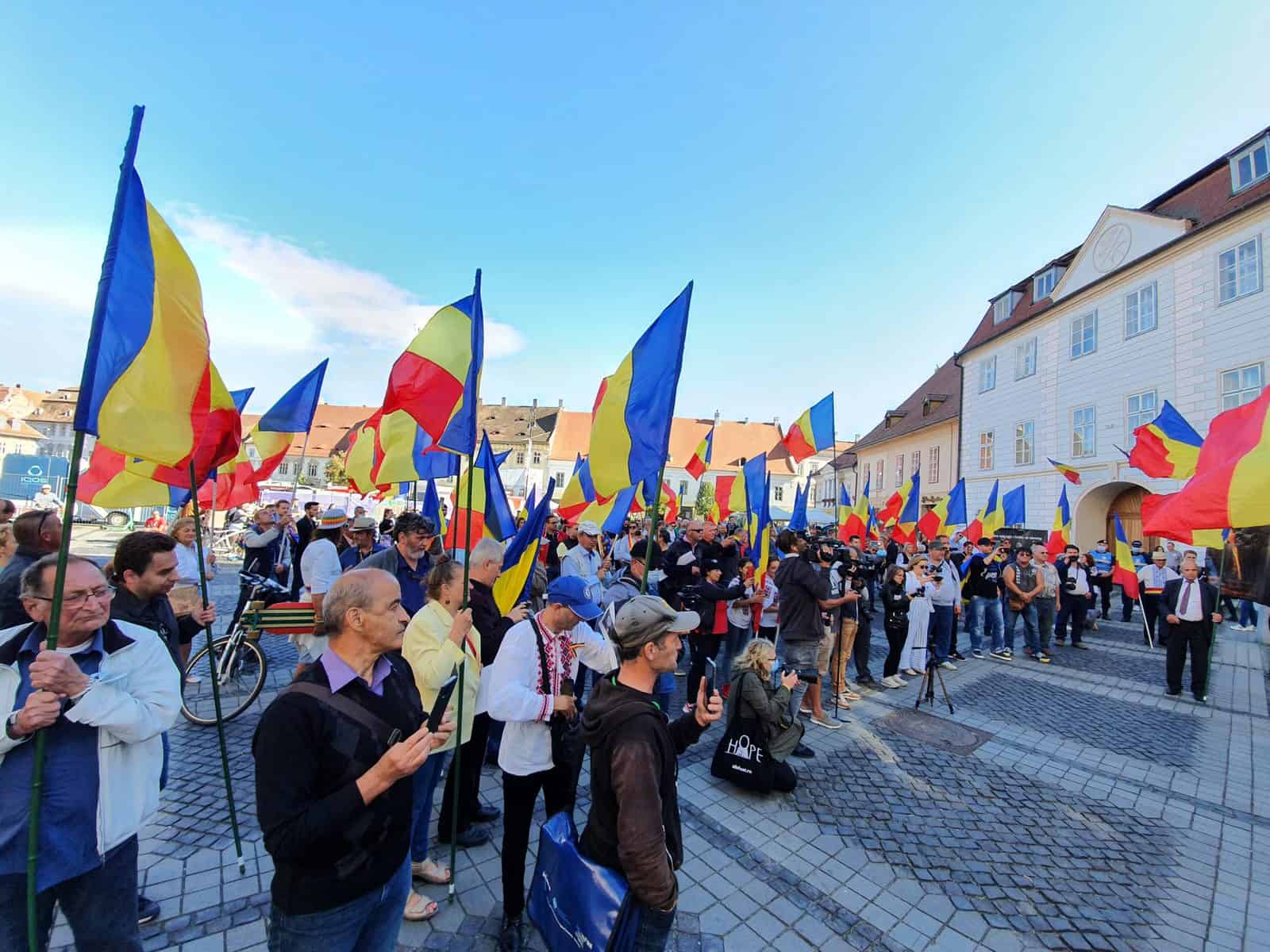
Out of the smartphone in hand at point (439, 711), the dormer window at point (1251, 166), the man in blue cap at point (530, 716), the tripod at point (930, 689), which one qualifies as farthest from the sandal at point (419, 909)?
the dormer window at point (1251, 166)

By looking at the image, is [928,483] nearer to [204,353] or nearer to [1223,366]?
[1223,366]

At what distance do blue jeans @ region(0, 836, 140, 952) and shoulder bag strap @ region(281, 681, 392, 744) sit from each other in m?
1.10

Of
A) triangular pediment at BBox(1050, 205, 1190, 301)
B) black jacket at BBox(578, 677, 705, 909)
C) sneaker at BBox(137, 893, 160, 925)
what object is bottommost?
sneaker at BBox(137, 893, 160, 925)

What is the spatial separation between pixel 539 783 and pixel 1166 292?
23.0 metres

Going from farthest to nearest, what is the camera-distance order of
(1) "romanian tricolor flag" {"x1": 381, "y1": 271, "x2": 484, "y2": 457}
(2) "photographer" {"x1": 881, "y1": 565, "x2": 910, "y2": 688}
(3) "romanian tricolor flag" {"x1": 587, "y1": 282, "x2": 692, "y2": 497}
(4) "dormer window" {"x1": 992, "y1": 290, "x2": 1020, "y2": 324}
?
1. (4) "dormer window" {"x1": 992, "y1": 290, "x2": 1020, "y2": 324}
2. (2) "photographer" {"x1": 881, "y1": 565, "x2": 910, "y2": 688}
3. (1) "romanian tricolor flag" {"x1": 381, "y1": 271, "x2": 484, "y2": 457}
4. (3) "romanian tricolor flag" {"x1": 587, "y1": 282, "x2": 692, "y2": 497}

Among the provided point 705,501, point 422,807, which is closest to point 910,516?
point 422,807

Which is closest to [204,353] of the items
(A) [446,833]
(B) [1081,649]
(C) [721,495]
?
(A) [446,833]

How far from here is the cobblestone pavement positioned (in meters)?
3.04

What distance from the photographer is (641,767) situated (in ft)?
6.25

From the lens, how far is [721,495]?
1672 cm

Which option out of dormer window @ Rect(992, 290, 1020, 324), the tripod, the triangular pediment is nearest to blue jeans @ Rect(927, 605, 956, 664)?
the tripod

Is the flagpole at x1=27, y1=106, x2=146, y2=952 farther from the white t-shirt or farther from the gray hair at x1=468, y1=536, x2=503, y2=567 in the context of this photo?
the white t-shirt

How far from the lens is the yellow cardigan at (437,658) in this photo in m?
2.85

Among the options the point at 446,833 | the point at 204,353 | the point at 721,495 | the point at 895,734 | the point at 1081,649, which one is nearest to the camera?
the point at 204,353
